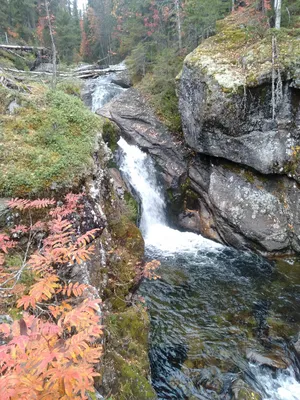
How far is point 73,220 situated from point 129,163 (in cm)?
830

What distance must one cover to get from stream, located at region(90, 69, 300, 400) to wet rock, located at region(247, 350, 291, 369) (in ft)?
0.07

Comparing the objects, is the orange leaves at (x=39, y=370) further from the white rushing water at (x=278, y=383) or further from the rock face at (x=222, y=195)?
the rock face at (x=222, y=195)

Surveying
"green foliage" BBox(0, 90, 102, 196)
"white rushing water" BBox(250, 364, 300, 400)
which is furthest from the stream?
"green foliage" BBox(0, 90, 102, 196)

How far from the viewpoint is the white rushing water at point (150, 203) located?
12.0 metres

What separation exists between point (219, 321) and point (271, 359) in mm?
1579

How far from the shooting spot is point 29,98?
7.54 meters

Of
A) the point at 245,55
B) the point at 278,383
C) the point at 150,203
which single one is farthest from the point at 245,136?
the point at 278,383

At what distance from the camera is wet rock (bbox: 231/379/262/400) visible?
545 cm

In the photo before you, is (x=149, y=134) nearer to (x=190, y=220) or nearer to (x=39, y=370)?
(x=190, y=220)

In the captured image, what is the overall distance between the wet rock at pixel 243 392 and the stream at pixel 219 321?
0.02 meters

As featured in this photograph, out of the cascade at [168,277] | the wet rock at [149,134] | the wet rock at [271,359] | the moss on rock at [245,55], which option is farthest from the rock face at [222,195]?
the wet rock at [271,359]

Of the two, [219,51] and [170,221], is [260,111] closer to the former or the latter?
[219,51]

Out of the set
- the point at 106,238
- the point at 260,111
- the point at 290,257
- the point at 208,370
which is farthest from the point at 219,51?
the point at 208,370

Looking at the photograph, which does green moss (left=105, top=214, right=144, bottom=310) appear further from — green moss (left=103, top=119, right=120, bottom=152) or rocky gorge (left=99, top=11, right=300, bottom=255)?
green moss (left=103, top=119, right=120, bottom=152)
